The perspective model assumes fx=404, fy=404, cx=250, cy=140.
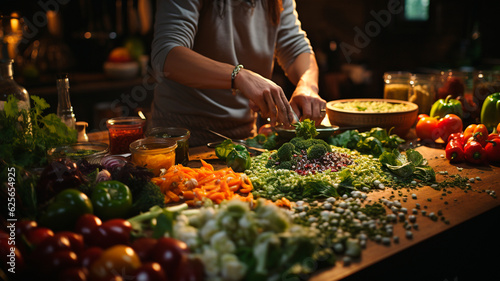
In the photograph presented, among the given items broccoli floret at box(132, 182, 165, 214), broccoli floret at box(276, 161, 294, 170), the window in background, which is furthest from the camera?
the window in background

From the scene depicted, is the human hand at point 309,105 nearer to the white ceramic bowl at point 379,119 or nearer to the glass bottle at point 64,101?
the white ceramic bowl at point 379,119

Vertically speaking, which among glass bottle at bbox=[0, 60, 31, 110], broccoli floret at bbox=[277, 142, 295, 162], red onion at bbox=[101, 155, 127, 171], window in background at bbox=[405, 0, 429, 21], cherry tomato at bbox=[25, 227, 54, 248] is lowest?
broccoli floret at bbox=[277, 142, 295, 162]

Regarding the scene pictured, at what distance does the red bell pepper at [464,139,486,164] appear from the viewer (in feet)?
6.92

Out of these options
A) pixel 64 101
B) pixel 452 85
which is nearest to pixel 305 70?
pixel 452 85

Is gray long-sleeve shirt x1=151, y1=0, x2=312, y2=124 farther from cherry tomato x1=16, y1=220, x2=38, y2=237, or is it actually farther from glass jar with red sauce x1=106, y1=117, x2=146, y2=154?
cherry tomato x1=16, y1=220, x2=38, y2=237

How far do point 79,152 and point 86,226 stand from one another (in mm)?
742

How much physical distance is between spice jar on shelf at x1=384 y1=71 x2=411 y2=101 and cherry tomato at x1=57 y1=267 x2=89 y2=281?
2689 millimetres

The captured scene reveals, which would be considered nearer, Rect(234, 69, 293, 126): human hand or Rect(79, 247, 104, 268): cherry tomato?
Rect(79, 247, 104, 268): cherry tomato

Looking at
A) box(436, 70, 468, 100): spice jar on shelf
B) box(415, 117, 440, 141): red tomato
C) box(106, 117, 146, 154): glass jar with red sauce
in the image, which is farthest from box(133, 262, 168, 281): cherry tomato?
box(436, 70, 468, 100): spice jar on shelf

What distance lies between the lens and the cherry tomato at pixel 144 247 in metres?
1.09

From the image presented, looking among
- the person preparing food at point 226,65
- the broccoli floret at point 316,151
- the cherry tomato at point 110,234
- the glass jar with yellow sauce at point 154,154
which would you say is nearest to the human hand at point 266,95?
the person preparing food at point 226,65

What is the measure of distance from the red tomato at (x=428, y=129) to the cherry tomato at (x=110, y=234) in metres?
2.02

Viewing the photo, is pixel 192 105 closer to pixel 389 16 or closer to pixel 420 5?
pixel 389 16

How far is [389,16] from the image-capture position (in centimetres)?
678
